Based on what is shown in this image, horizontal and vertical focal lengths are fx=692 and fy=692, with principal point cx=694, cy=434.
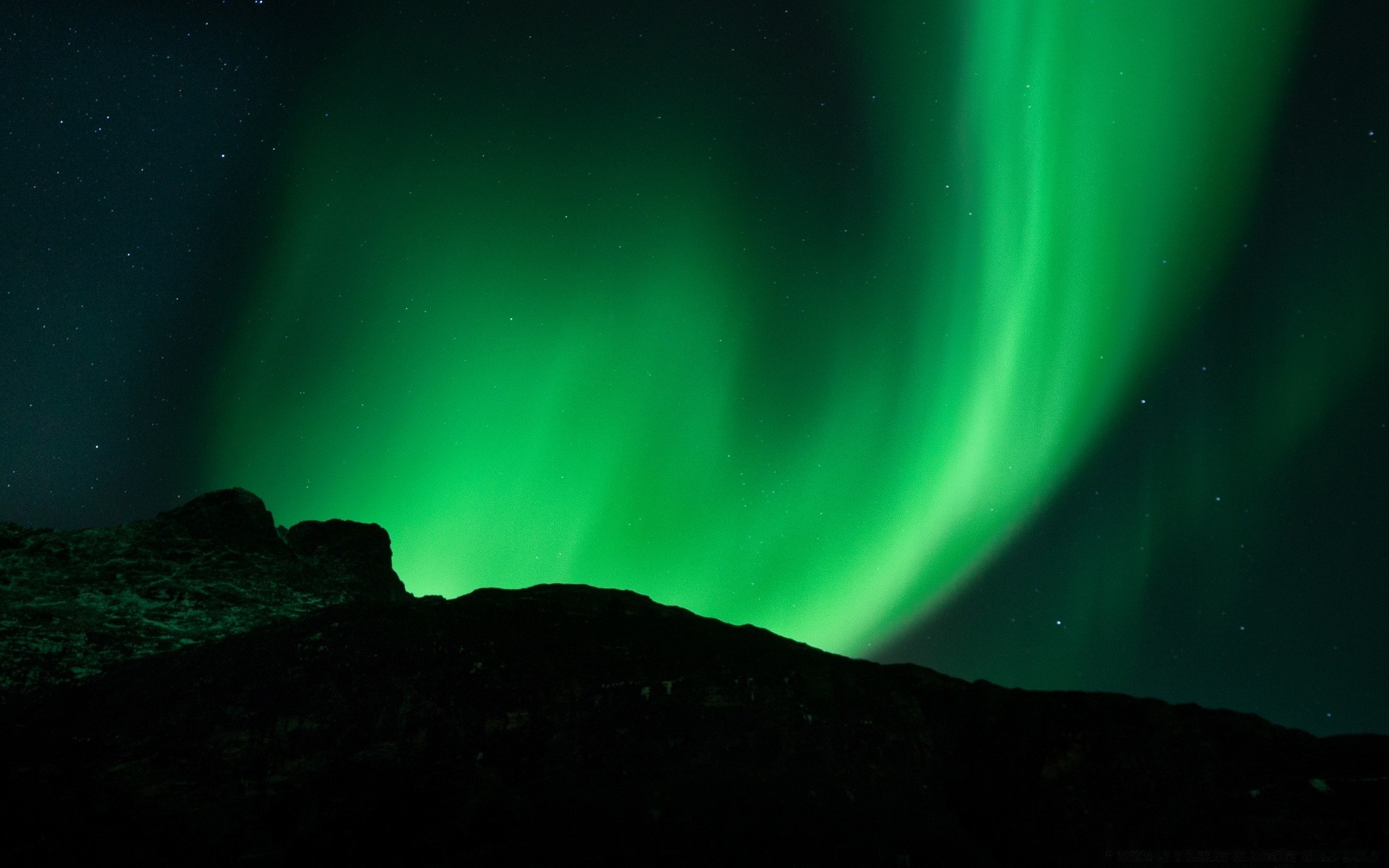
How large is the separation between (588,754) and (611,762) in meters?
1.01

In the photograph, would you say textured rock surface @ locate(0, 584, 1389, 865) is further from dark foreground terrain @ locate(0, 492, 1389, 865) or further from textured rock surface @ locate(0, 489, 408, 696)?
textured rock surface @ locate(0, 489, 408, 696)

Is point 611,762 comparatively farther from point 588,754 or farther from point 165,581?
point 165,581

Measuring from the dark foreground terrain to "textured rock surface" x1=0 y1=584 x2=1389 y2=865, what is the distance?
0.09 meters

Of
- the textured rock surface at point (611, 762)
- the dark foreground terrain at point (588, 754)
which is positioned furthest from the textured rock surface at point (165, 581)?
the textured rock surface at point (611, 762)

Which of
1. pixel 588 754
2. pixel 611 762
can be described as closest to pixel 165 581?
pixel 588 754

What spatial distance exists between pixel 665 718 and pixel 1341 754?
27.2 metres

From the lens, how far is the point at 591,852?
2480 centimetres

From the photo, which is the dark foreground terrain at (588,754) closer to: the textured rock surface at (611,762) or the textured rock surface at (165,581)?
the textured rock surface at (611,762)

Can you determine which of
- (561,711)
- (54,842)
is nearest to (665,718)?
(561,711)

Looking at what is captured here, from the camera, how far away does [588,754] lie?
94.2ft

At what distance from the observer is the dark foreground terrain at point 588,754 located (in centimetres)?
2480

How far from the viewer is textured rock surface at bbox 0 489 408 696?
110ft

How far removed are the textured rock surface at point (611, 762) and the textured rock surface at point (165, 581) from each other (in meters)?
4.13

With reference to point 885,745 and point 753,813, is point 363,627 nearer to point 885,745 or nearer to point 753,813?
point 753,813
